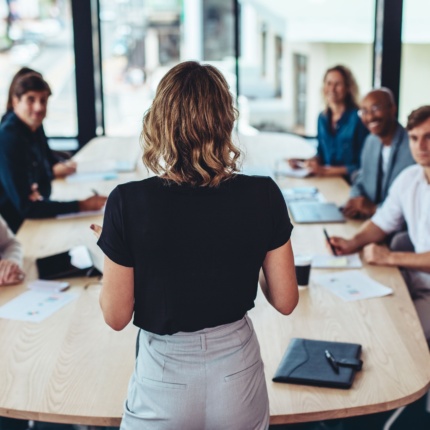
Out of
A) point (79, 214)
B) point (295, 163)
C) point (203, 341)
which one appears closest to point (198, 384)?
point (203, 341)

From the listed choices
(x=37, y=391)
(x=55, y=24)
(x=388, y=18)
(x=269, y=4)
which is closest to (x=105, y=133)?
(x=55, y=24)

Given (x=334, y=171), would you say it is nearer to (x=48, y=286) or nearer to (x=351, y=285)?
(x=351, y=285)

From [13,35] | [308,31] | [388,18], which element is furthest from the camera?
[308,31]

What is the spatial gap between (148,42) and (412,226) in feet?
13.5

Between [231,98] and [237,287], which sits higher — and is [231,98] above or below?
above

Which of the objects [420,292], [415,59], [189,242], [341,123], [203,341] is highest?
[415,59]

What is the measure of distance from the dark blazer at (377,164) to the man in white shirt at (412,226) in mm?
635

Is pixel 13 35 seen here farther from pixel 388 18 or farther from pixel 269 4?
pixel 388 18

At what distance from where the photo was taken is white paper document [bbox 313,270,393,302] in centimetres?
241

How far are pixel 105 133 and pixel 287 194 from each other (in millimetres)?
3074

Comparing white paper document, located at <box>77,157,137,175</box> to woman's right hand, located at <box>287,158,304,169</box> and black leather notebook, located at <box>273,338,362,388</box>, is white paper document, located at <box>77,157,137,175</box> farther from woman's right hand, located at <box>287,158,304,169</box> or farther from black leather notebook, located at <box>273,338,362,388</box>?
black leather notebook, located at <box>273,338,362,388</box>

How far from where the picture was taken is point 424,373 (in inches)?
74.4

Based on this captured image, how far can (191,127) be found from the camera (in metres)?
1.46

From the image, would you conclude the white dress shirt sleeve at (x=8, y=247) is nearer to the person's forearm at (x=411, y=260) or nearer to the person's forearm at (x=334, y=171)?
the person's forearm at (x=411, y=260)
